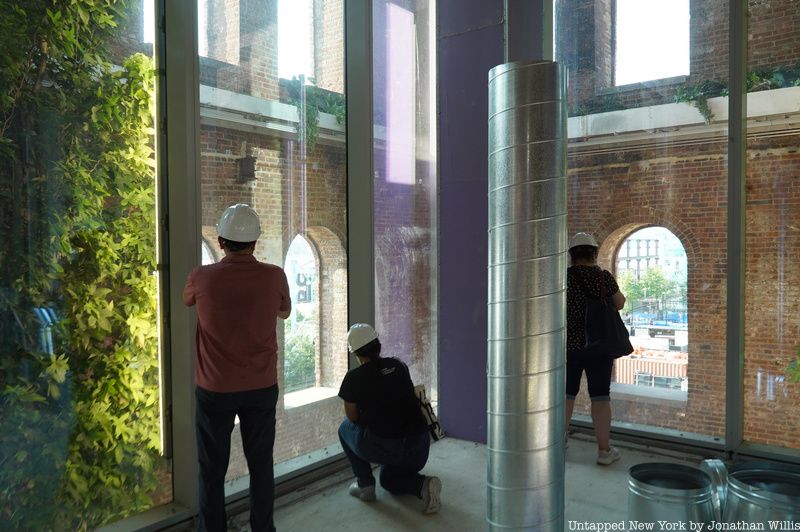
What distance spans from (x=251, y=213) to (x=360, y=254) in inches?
55.8

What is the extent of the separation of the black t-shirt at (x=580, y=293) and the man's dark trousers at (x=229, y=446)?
191 cm

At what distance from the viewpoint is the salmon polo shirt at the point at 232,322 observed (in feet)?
8.90

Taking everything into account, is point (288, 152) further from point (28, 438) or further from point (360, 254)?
point (28, 438)

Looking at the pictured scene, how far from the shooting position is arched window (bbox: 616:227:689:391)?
435 cm

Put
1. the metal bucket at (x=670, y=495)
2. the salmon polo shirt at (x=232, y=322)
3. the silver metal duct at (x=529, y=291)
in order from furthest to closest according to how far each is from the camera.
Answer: the salmon polo shirt at (x=232, y=322)
the metal bucket at (x=670, y=495)
the silver metal duct at (x=529, y=291)

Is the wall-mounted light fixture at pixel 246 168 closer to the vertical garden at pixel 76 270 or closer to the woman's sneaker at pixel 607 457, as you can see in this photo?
the vertical garden at pixel 76 270

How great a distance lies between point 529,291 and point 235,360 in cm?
132

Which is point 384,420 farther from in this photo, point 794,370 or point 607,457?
point 794,370

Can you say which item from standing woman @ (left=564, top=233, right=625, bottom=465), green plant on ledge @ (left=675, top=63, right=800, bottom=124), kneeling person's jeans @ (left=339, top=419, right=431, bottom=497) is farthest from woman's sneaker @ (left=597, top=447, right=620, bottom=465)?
green plant on ledge @ (left=675, top=63, right=800, bottom=124)

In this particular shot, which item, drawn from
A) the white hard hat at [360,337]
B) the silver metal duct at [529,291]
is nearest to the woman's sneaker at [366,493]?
the white hard hat at [360,337]

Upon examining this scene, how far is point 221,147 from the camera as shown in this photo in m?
3.38

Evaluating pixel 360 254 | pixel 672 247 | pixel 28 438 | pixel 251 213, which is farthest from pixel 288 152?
pixel 672 247

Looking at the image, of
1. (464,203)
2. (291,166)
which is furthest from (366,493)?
(464,203)

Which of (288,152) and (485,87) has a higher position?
(485,87)
